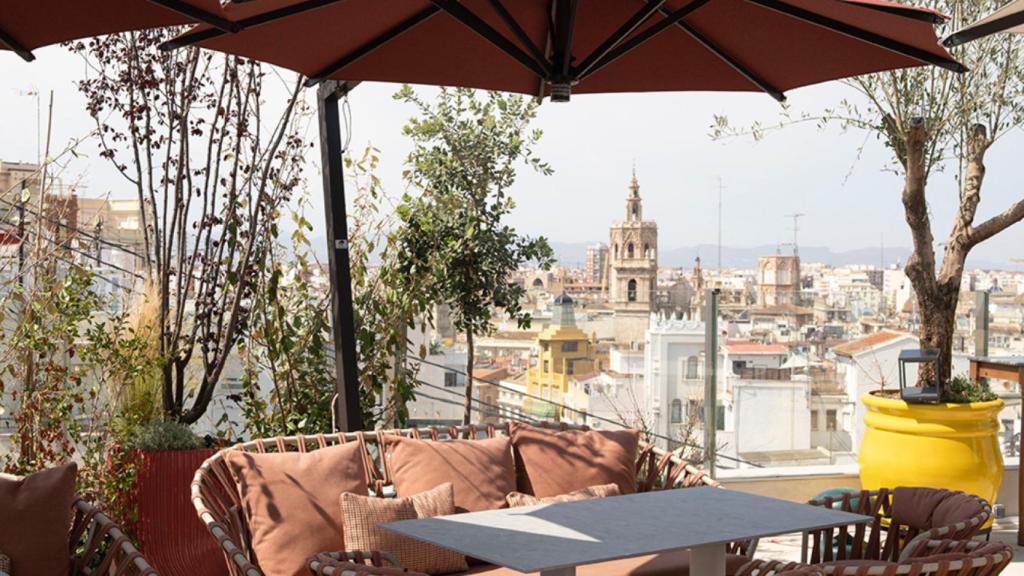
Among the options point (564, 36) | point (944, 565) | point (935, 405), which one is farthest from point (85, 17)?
point (935, 405)

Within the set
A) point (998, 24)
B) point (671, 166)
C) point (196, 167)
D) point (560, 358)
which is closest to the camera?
point (998, 24)

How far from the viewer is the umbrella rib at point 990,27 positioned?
3154 mm

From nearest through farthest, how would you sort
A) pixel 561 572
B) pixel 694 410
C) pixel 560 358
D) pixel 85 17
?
pixel 561 572 < pixel 85 17 < pixel 694 410 < pixel 560 358

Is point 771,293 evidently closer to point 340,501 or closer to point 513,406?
point 513,406

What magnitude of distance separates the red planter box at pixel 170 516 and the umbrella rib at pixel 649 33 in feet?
7.86

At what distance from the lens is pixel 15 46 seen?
289 centimetres

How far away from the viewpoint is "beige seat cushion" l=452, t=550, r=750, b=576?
3.58 m

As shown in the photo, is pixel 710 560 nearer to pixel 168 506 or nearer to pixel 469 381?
pixel 168 506

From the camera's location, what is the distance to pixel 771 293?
7.19 meters

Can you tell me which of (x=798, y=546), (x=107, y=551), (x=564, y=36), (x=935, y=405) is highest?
(x=564, y=36)

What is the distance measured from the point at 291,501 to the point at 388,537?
345mm

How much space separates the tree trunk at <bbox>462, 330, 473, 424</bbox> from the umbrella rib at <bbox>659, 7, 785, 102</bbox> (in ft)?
8.93

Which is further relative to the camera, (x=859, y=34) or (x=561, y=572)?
(x=859, y=34)

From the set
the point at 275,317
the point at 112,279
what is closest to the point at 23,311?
the point at 112,279
